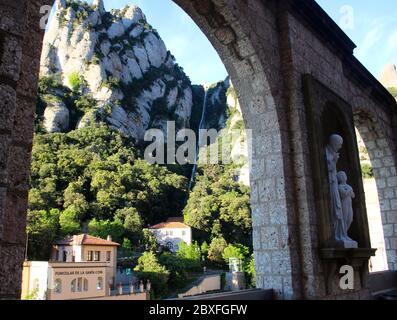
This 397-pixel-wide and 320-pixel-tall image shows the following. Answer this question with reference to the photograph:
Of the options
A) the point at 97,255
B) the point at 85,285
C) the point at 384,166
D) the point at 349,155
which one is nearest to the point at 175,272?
the point at 97,255

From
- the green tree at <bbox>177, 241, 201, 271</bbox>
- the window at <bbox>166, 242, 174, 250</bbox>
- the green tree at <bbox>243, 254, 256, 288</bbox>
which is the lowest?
the green tree at <bbox>243, 254, 256, 288</bbox>

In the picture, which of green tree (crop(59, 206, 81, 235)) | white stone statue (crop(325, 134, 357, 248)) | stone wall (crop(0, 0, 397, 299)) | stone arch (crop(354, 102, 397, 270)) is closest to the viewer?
stone wall (crop(0, 0, 397, 299))

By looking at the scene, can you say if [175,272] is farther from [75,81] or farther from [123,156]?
[75,81]

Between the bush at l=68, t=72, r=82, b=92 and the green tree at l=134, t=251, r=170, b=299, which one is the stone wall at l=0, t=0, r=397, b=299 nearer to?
the green tree at l=134, t=251, r=170, b=299

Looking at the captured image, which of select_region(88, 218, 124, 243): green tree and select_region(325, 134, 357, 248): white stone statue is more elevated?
select_region(88, 218, 124, 243): green tree

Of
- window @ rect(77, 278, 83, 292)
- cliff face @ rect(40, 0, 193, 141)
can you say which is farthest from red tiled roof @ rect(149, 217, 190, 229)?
window @ rect(77, 278, 83, 292)
